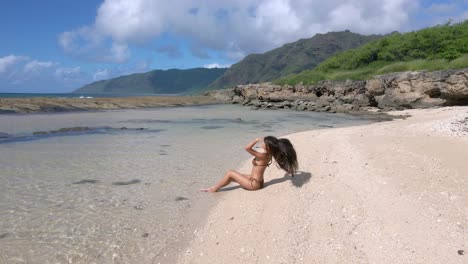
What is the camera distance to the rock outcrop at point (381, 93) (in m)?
25.6

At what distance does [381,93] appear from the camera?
32938 millimetres

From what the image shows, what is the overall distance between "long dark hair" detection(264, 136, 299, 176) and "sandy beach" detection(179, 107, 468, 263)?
0.47 meters

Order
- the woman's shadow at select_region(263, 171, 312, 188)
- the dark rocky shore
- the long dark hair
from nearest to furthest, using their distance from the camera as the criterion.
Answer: the long dark hair < the woman's shadow at select_region(263, 171, 312, 188) < the dark rocky shore

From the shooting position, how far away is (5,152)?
1102 cm

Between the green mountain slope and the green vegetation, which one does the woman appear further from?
the green mountain slope

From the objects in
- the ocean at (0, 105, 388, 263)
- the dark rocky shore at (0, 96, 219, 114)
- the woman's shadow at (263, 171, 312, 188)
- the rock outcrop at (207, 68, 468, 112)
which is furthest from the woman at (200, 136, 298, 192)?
the dark rocky shore at (0, 96, 219, 114)

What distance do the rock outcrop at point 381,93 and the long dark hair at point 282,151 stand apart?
23.8 meters

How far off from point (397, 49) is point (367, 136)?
38991 mm

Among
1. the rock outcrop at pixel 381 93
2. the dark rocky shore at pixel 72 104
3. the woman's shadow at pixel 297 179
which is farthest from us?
the dark rocky shore at pixel 72 104

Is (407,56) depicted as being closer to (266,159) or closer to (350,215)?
(266,159)

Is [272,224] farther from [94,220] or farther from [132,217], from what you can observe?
[94,220]

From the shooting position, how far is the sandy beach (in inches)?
155

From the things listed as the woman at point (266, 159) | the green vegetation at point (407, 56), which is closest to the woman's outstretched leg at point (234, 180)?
the woman at point (266, 159)

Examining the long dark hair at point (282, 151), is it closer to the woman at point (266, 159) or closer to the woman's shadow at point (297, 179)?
the woman at point (266, 159)
